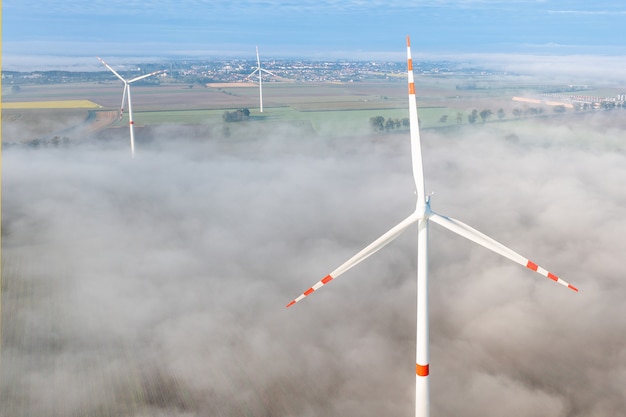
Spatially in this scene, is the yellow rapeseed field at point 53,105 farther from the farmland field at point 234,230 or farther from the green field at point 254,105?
the farmland field at point 234,230

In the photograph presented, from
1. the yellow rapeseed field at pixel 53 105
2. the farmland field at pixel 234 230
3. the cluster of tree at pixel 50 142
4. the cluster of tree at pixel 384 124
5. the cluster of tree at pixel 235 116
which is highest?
the yellow rapeseed field at pixel 53 105

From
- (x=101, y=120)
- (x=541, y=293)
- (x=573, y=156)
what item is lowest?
(x=541, y=293)

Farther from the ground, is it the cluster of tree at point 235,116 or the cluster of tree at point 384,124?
the cluster of tree at point 235,116

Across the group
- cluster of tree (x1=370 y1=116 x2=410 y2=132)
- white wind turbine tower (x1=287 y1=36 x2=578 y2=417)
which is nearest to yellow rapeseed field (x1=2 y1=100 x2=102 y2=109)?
cluster of tree (x1=370 y1=116 x2=410 y2=132)

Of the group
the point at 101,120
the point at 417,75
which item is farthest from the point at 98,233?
the point at 417,75

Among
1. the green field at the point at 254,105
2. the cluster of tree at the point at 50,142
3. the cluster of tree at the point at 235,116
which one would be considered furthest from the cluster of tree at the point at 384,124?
the cluster of tree at the point at 50,142

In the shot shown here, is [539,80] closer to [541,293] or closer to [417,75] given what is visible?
[417,75]

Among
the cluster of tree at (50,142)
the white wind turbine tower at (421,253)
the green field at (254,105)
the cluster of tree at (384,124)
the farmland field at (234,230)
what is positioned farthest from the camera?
the cluster of tree at (384,124)

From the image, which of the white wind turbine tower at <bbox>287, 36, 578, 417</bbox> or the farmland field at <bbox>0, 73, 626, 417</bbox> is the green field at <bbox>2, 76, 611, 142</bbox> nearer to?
the farmland field at <bbox>0, 73, 626, 417</bbox>

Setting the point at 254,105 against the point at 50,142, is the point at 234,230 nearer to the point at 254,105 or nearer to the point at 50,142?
the point at 50,142
